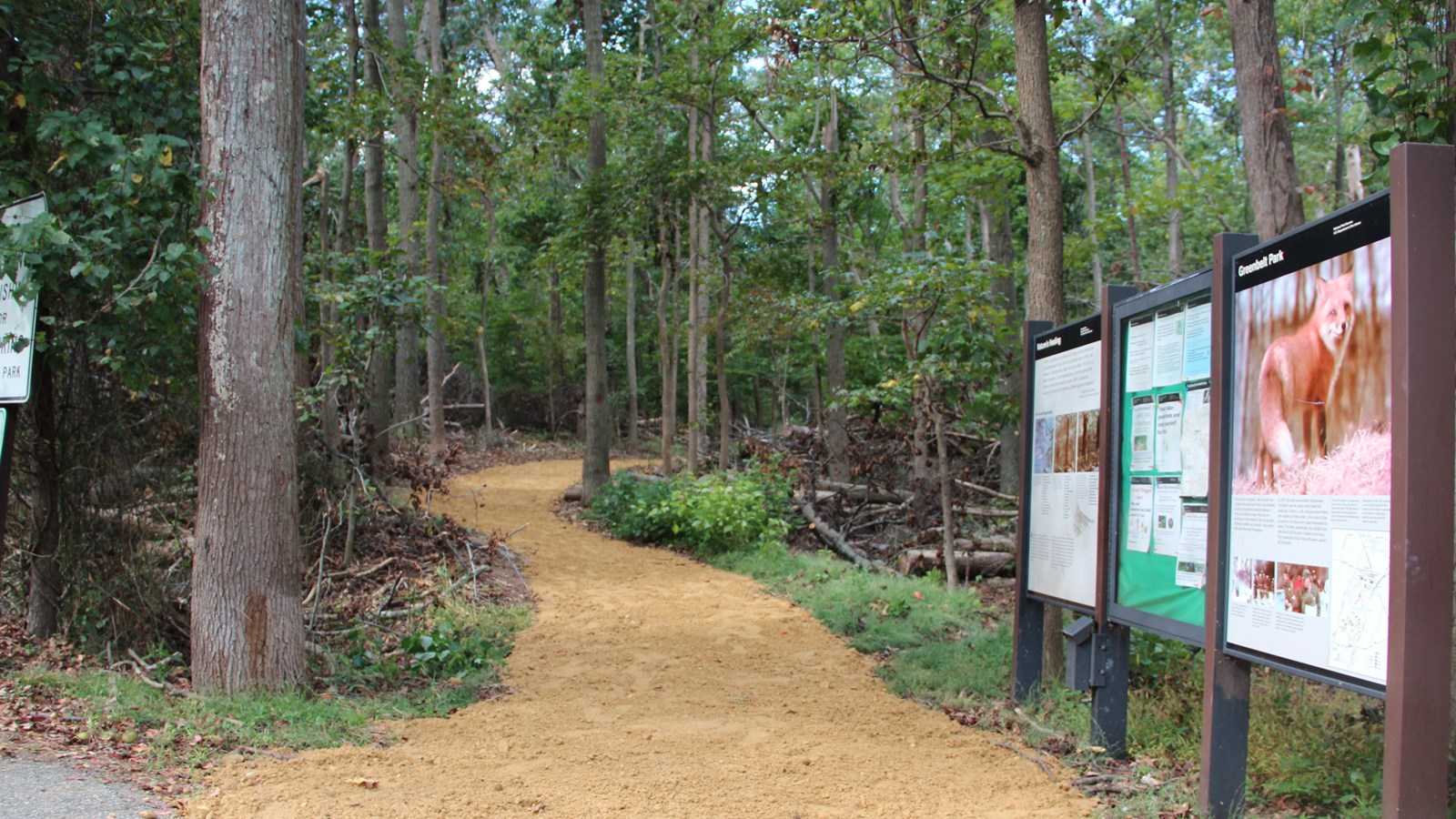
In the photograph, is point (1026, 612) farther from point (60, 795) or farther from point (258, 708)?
point (60, 795)

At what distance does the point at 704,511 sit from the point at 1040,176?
7516 mm

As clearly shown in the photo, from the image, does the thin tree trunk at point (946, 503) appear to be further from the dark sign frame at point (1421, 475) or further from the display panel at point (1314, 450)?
the dark sign frame at point (1421, 475)

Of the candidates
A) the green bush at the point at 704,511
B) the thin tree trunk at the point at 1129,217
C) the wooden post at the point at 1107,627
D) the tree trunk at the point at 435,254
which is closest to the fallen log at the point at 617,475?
the green bush at the point at 704,511

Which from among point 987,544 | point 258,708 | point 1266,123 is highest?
point 1266,123

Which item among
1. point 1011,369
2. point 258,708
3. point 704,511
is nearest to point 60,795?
point 258,708

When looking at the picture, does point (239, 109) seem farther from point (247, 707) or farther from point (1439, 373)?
point (1439, 373)

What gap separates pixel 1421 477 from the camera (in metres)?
3.06

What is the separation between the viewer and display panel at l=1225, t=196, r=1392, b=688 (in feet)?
10.7

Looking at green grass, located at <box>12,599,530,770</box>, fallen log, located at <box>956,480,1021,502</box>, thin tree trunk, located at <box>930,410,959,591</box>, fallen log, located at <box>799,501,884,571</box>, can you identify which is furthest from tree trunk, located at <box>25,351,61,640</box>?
fallen log, located at <box>956,480,1021,502</box>

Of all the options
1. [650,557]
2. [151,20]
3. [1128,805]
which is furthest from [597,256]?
[1128,805]

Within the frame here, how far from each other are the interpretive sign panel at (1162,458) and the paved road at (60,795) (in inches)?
178

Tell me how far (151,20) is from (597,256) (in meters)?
10.1

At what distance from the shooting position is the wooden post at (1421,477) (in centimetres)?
305

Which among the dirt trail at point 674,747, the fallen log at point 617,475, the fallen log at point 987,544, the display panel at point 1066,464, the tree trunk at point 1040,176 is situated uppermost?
the tree trunk at point 1040,176
